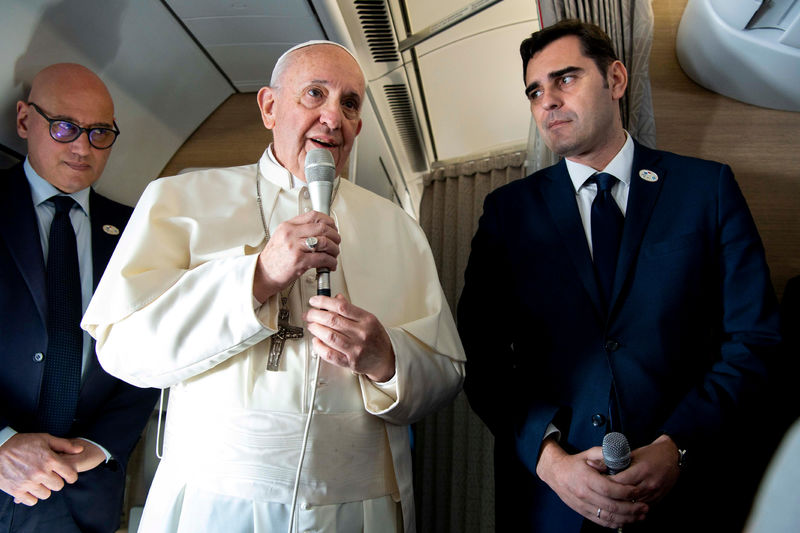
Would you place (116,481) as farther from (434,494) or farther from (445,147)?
(445,147)

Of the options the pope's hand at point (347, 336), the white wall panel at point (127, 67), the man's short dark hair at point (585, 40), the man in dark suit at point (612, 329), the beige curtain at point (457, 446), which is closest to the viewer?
the pope's hand at point (347, 336)

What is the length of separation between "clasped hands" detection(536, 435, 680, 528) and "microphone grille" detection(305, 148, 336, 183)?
103 cm

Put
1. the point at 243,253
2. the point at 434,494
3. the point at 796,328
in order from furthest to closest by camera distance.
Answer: the point at 434,494
the point at 796,328
the point at 243,253

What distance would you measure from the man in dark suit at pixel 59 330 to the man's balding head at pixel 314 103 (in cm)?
104

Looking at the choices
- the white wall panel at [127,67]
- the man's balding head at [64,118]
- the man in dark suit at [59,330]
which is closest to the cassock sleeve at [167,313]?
the man in dark suit at [59,330]

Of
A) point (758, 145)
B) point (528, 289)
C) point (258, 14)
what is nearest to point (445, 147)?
point (258, 14)

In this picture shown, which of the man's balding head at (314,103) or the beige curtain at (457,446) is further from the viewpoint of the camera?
the beige curtain at (457,446)

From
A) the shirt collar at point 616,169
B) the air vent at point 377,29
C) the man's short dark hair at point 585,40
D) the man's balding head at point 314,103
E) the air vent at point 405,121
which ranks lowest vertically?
the shirt collar at point 616,169

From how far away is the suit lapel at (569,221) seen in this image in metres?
1.86

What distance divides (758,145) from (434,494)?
8.01 ft

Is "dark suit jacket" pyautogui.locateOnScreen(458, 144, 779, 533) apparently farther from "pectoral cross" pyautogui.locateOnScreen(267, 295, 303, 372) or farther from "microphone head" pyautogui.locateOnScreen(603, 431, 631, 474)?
"pectoral cross" pyautogui.locateOnScreen(267, 295, 303, 372)

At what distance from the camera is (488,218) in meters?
2.22

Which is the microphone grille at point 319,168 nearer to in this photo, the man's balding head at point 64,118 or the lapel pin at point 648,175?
the lapel pin at point 648,175

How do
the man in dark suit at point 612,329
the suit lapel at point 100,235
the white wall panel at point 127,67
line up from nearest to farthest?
the man in dark suit at point 612,329, the suit lapel at point 100,235, the white wall panel at point 127,67
